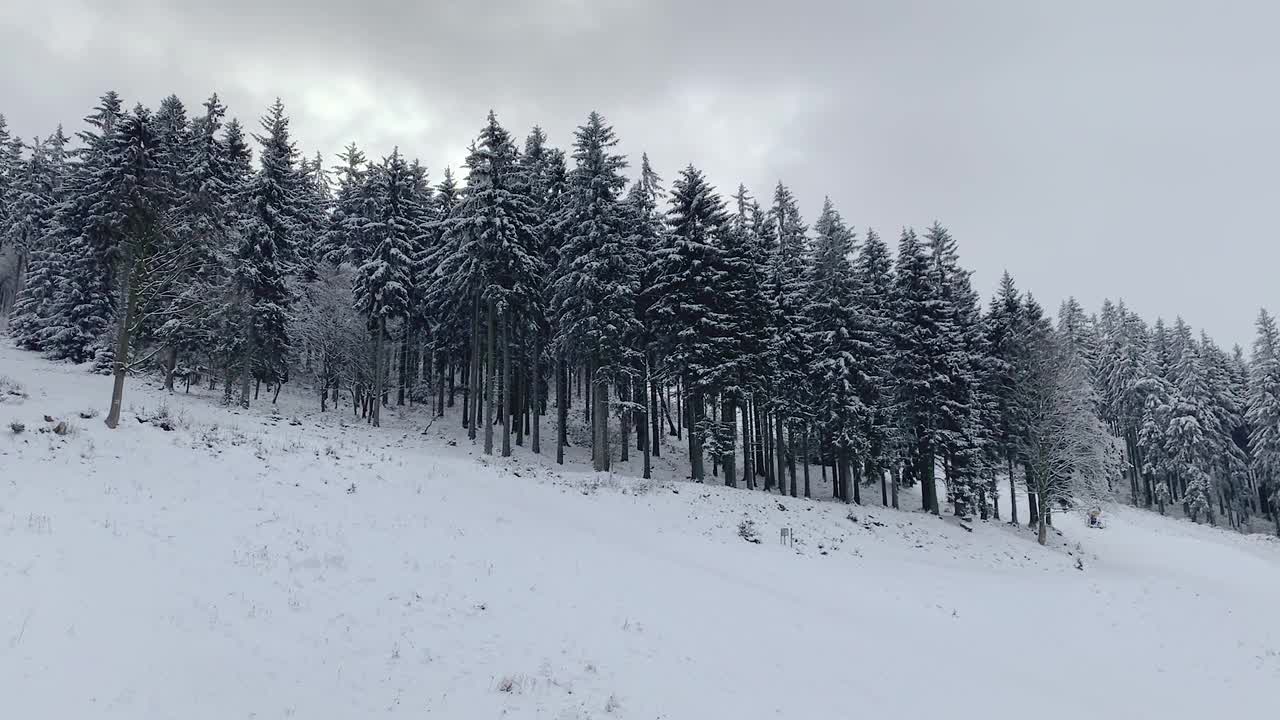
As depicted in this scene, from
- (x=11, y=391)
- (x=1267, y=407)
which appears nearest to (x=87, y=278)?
(x=11, y=391)

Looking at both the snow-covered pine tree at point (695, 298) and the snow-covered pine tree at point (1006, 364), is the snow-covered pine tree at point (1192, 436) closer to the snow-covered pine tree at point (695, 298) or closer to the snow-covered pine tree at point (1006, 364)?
the snow-covered pine tree at point (1006, 364)

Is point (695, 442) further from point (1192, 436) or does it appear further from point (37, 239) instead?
point (37, 239)

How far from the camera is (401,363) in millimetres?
46688

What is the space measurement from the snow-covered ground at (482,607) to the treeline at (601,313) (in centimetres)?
934

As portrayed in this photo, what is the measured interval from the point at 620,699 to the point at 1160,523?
57.5 m

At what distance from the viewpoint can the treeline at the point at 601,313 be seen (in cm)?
Answer: 3155

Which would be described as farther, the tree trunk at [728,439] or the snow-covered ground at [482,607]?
the tree trunk at [728,439]

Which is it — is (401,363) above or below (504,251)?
below

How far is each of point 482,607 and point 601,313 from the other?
20.3 meters

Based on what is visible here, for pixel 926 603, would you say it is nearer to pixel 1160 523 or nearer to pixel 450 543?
pixel 450 543

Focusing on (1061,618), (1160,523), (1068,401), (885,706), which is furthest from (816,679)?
(1160,523)

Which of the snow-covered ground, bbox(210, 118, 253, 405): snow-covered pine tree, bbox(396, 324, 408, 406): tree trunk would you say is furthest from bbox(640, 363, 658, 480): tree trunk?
bbox(210, 118, 253, 405): snow-covered pine tree

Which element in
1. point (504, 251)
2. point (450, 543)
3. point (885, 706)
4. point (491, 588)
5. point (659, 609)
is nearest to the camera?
point (885, 706)

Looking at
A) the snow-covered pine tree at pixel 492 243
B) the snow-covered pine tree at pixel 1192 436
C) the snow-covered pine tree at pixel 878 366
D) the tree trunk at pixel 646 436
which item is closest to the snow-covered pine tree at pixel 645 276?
the tree trunk at pixel 646 436
